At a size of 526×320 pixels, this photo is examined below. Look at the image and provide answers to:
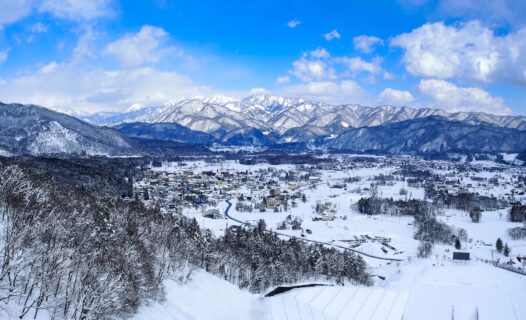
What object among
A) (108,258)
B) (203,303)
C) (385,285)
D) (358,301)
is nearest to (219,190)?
(385,285)

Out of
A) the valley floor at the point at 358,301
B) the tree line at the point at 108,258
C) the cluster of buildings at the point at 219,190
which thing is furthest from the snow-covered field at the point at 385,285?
the cluster of buildings at the point at 219,190

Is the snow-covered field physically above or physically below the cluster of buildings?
below

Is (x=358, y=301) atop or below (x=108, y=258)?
below

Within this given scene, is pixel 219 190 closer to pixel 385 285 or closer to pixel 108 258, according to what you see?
pixel 385 285

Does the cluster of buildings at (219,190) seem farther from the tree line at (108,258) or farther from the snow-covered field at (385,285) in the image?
the tree line at (108,258)

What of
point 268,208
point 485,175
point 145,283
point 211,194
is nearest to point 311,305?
point 145,283

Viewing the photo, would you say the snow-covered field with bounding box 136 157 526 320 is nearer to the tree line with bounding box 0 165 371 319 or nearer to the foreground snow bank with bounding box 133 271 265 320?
the foreground snow bank with bounding box 133 271 265 320

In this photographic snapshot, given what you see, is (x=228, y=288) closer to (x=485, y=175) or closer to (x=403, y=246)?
(x=403, y=246)

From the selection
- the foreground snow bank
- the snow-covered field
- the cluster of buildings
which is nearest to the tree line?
the foreground snow bank

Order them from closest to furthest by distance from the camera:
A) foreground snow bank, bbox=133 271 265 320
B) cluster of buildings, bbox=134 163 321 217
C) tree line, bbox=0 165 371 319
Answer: tree line, bbox=0 165 371 319
foreground snow bank, bbox=133 271 265 320
cluster of buildings, bbox=134 163 321 217
